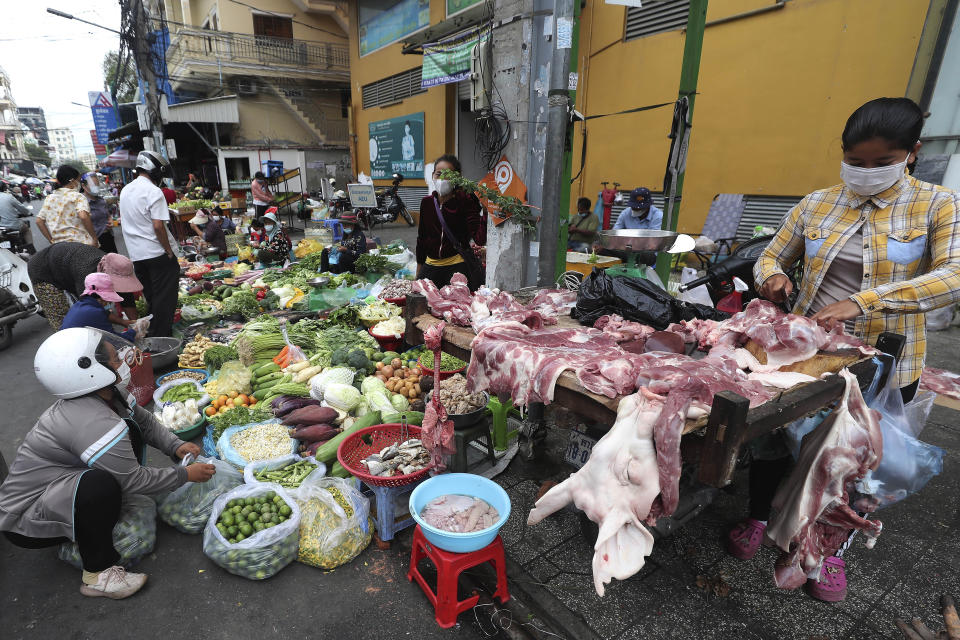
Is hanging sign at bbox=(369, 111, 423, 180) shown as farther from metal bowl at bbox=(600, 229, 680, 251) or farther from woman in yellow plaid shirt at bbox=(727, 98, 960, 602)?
woman in yellow plaid shirt at bbox=(727, 98, 960, 602)

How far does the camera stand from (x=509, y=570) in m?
2.83

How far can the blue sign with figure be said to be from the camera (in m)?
27.7

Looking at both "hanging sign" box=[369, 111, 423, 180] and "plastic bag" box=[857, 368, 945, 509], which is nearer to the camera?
"plastic bag" box=[857, 368, 945, 509]

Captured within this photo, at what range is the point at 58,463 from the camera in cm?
257

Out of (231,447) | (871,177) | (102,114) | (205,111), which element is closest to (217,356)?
(231,447)

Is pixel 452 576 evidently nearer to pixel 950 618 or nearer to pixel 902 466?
pixel 902 466

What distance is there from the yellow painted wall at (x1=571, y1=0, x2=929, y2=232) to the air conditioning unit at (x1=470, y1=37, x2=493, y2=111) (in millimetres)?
6196

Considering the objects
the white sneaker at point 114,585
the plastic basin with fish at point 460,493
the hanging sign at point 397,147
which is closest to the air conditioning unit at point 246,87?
the hanging sign at point 397,147

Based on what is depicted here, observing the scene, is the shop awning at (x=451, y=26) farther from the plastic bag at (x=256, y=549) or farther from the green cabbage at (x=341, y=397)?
the plastic bag at (x=256, y=549)

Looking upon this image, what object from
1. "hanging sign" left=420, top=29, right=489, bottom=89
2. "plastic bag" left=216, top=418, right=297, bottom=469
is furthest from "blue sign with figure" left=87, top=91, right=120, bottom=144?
"plastic bag" left=216, top=418, right=297, bottom=469

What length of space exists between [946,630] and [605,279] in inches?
98.1

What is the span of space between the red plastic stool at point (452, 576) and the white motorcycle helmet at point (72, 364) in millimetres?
2014

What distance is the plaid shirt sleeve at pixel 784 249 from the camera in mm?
2723

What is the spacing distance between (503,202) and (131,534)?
425cm
